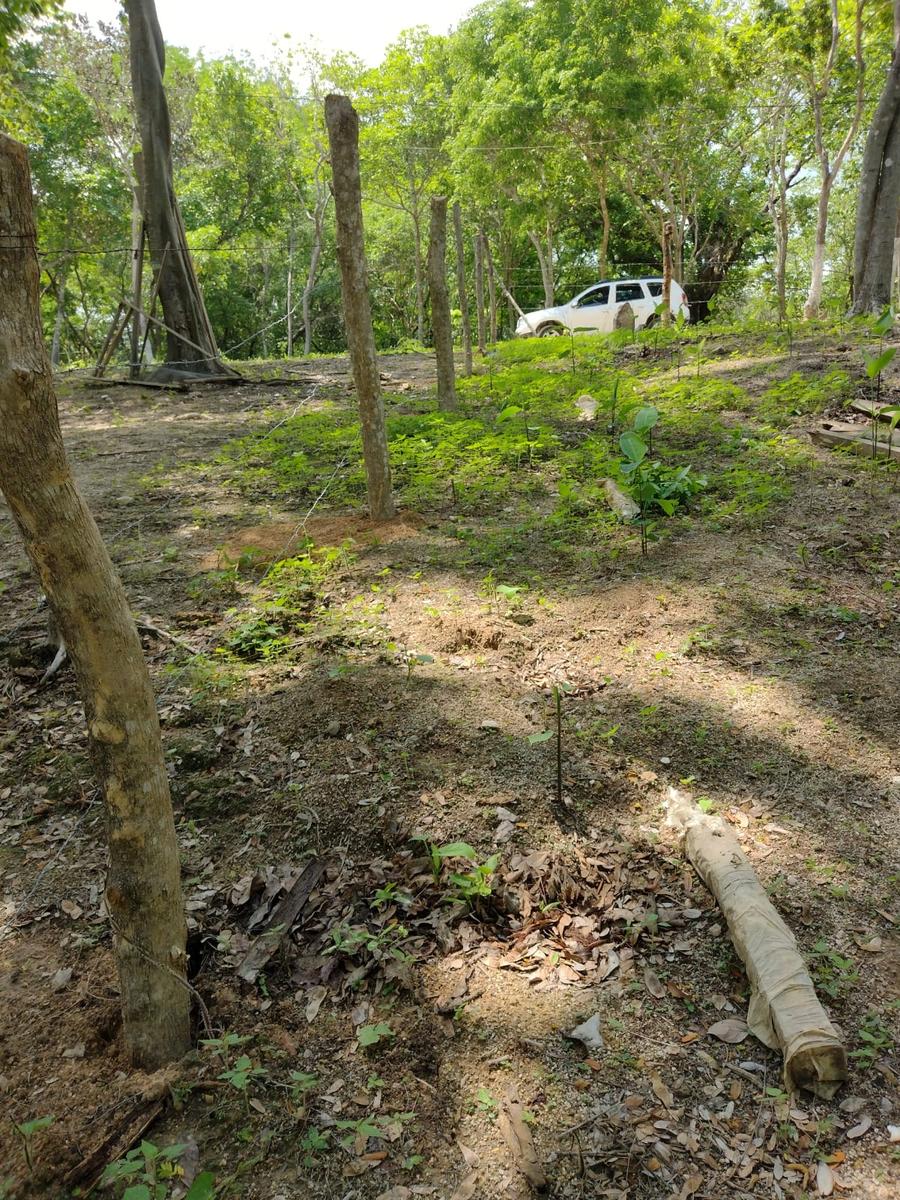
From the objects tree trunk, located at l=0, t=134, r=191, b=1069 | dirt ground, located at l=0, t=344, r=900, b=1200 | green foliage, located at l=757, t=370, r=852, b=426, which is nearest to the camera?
tree trunk, located at l=0, t=134, r=191, b=1069

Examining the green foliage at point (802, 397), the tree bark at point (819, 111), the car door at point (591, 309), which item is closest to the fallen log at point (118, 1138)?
the green foliage at point (802, 397)

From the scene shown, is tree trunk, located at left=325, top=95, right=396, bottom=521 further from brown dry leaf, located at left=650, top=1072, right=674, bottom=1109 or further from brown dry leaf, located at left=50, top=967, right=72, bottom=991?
brown dry leaf, located at left=650, top=1072, right=674, bottom=1109

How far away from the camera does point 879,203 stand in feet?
35.6

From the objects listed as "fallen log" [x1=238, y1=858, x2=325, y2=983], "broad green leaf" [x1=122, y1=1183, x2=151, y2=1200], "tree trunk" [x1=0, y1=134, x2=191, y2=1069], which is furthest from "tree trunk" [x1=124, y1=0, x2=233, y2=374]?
"broad green leaf" [x1=122, y1=1183, x2=151, y2=1200]

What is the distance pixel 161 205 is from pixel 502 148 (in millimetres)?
8719

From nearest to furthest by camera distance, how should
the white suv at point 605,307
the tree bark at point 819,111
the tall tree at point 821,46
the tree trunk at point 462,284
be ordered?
1. the tree trunk at point 462,284
2. the tree bark at point 819,111
3. the tall tree at point 821,46
4. the white suv at point 605,307

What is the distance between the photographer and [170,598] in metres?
4.86

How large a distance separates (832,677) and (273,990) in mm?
2643

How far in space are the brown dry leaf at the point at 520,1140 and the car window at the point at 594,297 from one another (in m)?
16.5

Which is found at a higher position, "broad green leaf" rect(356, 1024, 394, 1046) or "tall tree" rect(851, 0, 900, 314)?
"tall tree" rect(851, 0, 900, 314)

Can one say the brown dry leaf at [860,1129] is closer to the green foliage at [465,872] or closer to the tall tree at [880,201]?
the green foliage at [465,872]

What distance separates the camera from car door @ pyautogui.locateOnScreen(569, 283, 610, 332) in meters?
16.1

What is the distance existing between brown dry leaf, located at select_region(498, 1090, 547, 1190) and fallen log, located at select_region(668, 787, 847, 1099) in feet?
2.14

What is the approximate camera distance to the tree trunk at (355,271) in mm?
4883
